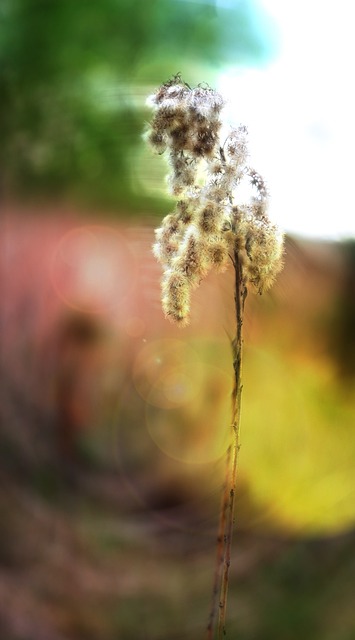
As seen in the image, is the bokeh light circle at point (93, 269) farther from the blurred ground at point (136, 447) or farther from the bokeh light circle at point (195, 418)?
the bokeh light circle at point (195, 418)

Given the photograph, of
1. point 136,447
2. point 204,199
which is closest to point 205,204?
point 204,199

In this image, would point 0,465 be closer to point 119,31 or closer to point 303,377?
point 303,377

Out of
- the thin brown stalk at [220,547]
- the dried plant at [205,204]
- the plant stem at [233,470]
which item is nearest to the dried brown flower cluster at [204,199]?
the dried plant at [205,204]

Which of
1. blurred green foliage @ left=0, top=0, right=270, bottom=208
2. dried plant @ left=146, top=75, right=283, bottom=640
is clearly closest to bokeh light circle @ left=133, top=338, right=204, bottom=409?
dried plant @ left=146, top=75, right=283, bottom=640

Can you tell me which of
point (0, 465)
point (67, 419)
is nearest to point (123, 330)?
point (67, 419)

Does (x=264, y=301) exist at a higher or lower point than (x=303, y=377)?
higher

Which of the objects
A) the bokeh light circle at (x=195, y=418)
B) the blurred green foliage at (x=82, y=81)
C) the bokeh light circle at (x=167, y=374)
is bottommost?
the bokeh light circle at (x=195, y=418)
